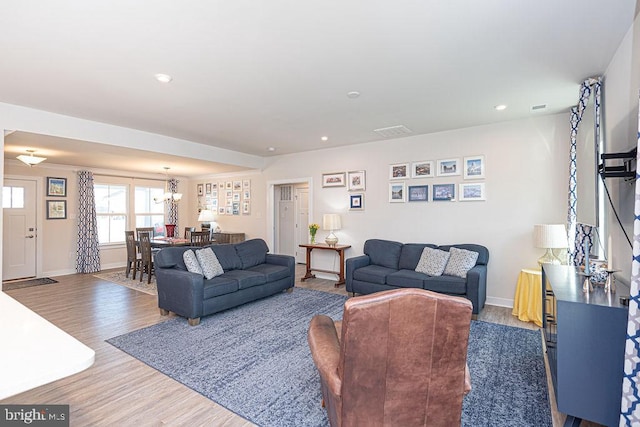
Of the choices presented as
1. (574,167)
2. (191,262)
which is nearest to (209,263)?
(191,262)

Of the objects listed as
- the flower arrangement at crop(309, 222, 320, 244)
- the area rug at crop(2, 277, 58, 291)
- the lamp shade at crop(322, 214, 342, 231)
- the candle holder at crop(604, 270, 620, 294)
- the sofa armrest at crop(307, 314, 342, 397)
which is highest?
the lamp shade at crop(322, 214, 342, 231)

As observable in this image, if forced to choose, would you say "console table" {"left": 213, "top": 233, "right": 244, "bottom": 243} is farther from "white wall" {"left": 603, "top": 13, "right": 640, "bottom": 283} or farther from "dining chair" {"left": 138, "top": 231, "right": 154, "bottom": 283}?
"white wall" {"left": 603, "top": 13, "right": 640, "bottom": 283}

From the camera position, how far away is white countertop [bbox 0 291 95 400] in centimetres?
91

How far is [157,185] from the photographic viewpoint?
27.9 ft

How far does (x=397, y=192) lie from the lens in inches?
213

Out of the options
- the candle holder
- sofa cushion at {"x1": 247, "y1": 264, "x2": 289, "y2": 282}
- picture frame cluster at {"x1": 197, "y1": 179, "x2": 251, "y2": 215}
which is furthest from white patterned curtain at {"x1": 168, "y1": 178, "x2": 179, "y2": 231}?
the candle holder

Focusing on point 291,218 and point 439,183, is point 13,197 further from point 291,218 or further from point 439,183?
point 439,183

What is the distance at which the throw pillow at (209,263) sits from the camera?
13.6 feet

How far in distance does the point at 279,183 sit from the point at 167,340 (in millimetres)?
4346

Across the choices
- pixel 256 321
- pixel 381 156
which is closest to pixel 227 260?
pixel 256 321

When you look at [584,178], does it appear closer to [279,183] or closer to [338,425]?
[338,425]

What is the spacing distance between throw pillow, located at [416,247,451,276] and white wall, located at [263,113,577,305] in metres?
0.55

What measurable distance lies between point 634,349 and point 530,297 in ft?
8.30

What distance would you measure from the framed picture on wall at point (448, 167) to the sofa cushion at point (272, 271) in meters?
2.93
